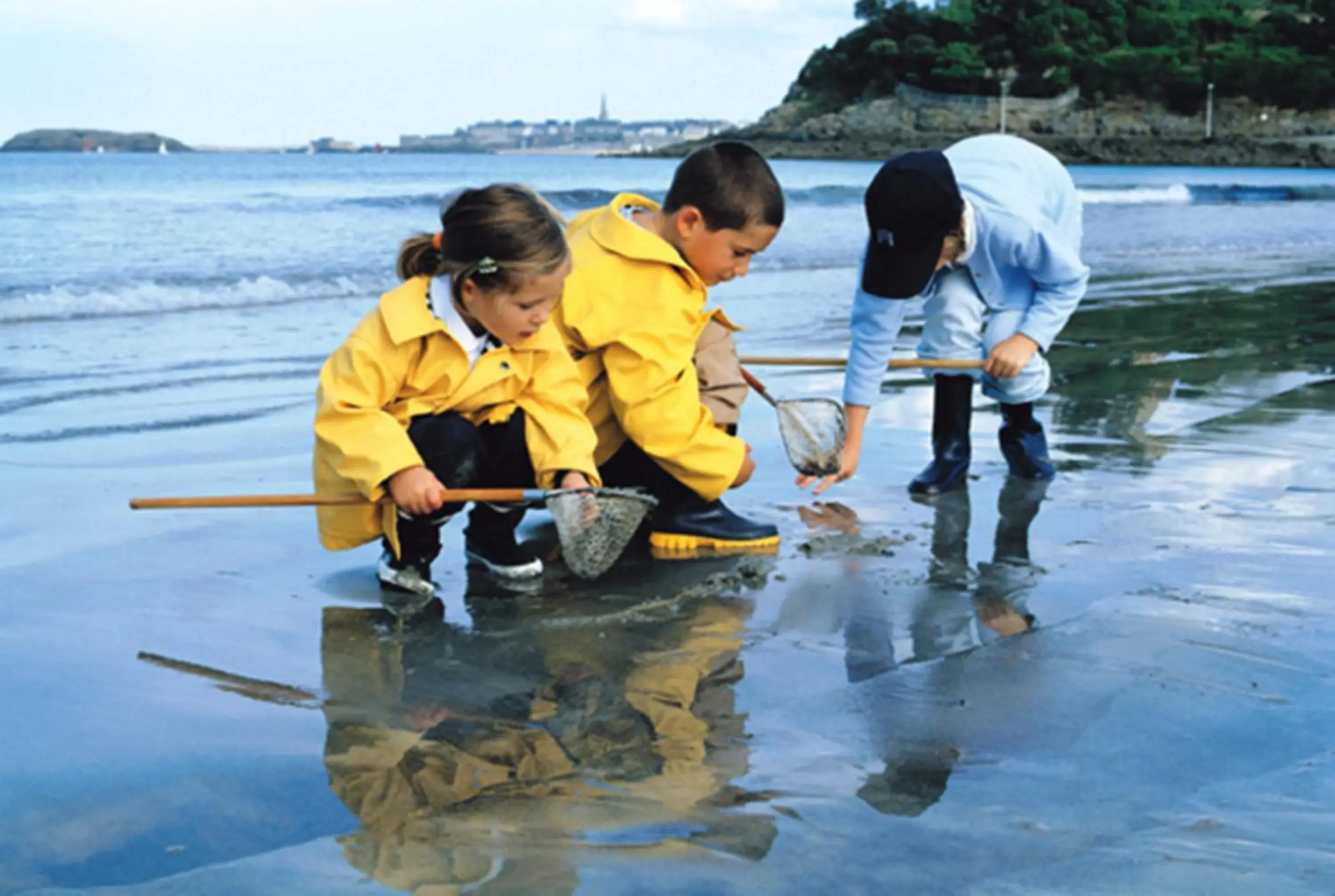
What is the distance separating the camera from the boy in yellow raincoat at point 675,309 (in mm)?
3561

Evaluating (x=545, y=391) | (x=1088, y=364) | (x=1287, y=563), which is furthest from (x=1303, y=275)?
(x=545, y=391)

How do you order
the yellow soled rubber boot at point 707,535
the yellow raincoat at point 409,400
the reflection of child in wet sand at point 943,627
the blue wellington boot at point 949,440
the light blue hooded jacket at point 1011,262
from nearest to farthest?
the reflection of child in wet sand at point 943,627, the yellow raincoat at point 409,400, the yellow soled rubber boot at point 707,535, the light blue hooded jacket at point 1011,262, the blue wellington boot at point 949,440

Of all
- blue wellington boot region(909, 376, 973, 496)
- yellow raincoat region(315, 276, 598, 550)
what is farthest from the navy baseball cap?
yellow raincoat region(315, 276, 598, 550)

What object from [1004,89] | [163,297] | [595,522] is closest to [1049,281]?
[595,522]

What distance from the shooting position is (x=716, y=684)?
2760mm

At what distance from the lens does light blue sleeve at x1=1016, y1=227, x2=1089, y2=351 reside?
439 cm

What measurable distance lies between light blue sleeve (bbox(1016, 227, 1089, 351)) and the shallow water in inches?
19.9

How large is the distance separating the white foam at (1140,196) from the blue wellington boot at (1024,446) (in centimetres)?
2507

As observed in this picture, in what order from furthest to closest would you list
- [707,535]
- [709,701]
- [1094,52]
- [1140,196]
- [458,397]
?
[1094,52], [1140,196], [707,535], [458,397], [709,701]

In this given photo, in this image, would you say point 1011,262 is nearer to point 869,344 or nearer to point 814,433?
point 869,344

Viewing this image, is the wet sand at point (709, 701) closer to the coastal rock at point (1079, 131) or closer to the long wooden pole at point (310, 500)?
the long wooden pole at point (310, 500)

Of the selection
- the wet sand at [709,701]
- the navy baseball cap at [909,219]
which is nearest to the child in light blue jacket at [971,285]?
the navy baseball cap at [909,219]

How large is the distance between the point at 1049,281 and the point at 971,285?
0.83 feet

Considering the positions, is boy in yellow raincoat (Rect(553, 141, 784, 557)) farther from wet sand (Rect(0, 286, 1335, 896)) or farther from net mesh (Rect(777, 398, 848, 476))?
net mesh (Rect(777, 398, 848, 476))
